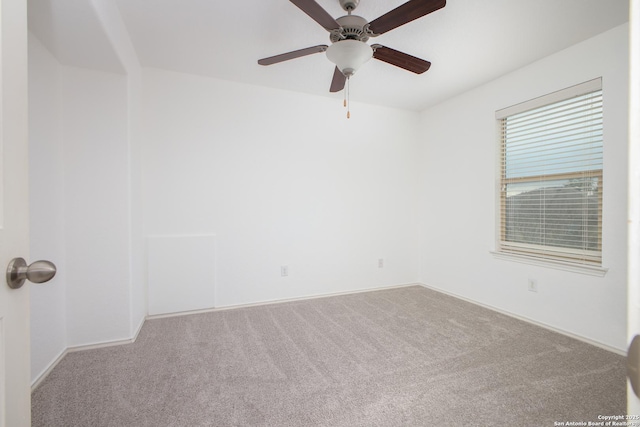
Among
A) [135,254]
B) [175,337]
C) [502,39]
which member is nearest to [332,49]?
[502,39]

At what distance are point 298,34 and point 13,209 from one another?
Result: 2.27 metres

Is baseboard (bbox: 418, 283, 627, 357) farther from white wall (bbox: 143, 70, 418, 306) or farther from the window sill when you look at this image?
white wall (bbox: 143, 70, 418, 306)

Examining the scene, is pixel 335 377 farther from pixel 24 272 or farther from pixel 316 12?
pixel 316 12

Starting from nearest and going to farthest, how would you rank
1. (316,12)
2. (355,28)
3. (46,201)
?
(316,12) → (355,28) → (46,201)

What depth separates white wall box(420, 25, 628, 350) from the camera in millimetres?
2230

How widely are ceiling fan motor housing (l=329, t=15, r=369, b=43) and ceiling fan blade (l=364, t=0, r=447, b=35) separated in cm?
6

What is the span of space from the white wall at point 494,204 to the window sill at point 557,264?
0.14 feet

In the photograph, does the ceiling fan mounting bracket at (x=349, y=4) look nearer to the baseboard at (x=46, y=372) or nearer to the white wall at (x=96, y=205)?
the white wall at (x=96, y=205)

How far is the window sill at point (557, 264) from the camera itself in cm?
234

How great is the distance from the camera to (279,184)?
11.2 ft

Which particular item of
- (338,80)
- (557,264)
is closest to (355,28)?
(338,80)

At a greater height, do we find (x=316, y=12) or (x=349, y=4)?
(x=349, y=4)

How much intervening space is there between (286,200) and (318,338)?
1660 millimetres

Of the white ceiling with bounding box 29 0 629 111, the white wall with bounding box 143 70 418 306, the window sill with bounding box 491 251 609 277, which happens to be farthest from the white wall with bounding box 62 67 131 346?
the window sill with bounding box 491 251 609 277
